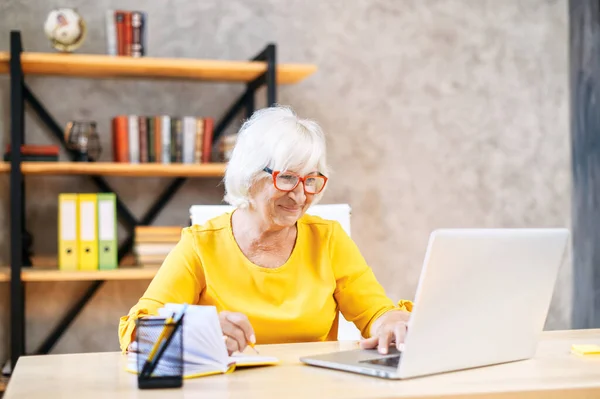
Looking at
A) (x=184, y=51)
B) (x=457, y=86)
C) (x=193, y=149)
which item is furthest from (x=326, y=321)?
(x=457, y=86)

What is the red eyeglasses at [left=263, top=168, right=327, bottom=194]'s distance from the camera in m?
1.86

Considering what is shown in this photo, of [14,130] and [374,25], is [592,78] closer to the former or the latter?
[374,25]

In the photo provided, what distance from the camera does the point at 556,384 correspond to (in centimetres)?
129

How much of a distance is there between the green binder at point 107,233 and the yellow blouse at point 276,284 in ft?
3.77

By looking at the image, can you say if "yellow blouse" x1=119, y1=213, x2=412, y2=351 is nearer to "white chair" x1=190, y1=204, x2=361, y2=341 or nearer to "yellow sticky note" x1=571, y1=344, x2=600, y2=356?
"white chair" x1=190, y1=204, x2=361, y2=341

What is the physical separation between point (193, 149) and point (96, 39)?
644mm

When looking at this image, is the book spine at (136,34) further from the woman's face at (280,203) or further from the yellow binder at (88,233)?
the woman's face at (280,203)

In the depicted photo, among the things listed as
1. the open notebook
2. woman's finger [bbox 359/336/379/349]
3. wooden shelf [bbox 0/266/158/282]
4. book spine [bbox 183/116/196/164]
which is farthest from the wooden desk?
book spine [bbox 183/116/196/164]

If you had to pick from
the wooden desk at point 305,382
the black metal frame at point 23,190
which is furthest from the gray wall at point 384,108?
the wooden desk at point 305,382

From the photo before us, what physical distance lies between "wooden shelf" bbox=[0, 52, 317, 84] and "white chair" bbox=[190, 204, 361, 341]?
95 cm

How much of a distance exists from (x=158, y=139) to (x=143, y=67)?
11.0 inches

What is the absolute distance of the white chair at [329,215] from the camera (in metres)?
2.20

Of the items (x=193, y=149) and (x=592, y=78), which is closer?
(x=193, y=149)

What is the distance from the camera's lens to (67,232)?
2.99m
